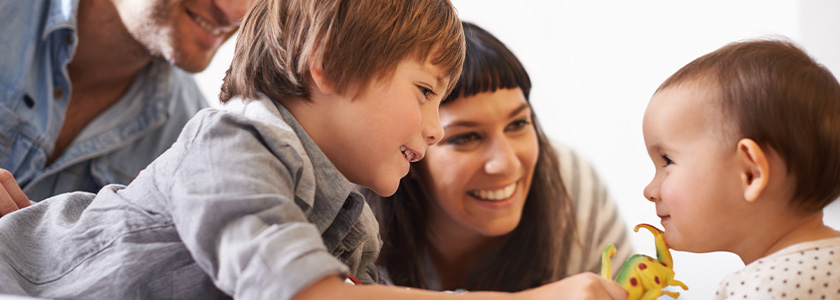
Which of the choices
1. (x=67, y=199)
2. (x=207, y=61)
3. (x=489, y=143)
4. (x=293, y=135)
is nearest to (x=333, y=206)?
(x=293, y=135)

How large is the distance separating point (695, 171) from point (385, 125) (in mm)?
433

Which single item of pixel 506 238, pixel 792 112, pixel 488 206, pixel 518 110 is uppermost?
pixel 792 112

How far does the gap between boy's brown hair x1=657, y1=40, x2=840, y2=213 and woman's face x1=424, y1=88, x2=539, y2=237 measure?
63 centimetres

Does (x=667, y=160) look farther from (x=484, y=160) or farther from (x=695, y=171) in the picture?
(x=484, y=160)

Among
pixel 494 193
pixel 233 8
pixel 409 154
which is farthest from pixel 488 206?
pixel 233 8

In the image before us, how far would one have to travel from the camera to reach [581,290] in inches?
30.6

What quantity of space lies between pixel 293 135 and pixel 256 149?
88 millimetres

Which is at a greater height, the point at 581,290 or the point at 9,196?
the point at 581,290

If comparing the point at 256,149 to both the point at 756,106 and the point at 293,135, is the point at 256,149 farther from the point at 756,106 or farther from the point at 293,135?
the point at 756,106

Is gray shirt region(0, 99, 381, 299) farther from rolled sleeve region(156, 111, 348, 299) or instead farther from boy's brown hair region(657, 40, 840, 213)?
boy's brown hair region(657, 40, 840, 213)

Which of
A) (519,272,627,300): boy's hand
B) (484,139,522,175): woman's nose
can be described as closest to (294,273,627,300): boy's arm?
(519,272,627,300): boy's hand

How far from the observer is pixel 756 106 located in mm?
881

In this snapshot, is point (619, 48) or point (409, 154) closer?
point (409, 154)

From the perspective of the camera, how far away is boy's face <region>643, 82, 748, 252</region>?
2.97 ft
